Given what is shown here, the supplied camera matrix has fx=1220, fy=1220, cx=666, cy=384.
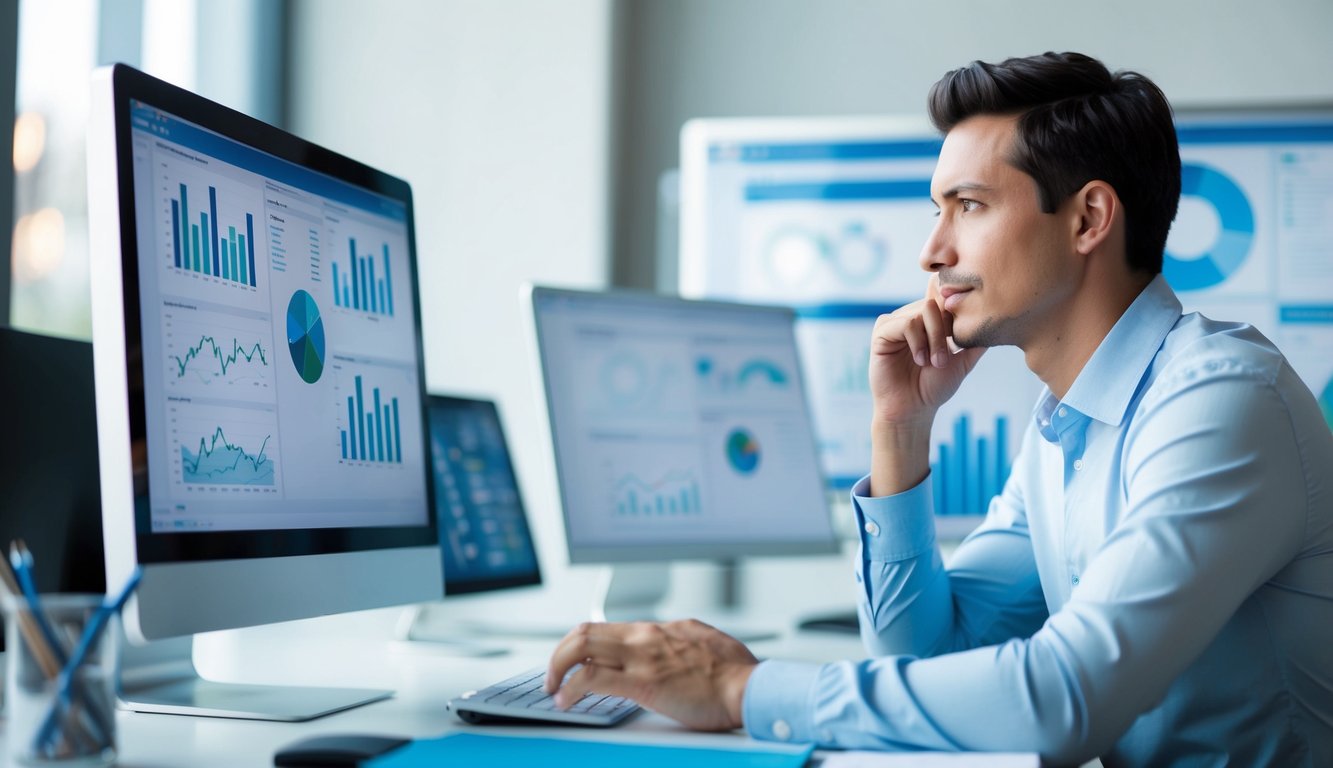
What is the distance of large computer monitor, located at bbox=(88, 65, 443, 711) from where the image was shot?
998mm

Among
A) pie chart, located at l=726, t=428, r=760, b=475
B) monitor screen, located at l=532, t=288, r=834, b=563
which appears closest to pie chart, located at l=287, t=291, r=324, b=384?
monitor screen, located at l=532, t=288, r=834, b=563

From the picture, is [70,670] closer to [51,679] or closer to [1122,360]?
[51,679]

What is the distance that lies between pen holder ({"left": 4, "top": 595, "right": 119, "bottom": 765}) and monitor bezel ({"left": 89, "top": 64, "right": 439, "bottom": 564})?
182 mm

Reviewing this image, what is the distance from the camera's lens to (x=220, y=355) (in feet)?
3.61

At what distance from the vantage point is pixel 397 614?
6.50 ft

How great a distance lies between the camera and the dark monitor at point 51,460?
116cm

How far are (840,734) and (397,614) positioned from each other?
3.88ft

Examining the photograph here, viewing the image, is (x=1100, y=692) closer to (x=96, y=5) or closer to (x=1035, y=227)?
(x=1035, y=227)

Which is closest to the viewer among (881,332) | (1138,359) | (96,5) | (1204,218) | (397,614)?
(1138,359)

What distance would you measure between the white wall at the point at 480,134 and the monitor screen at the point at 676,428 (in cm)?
60

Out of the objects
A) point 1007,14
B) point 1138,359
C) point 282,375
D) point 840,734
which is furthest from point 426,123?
point 840,734

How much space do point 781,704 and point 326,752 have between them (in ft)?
1.16

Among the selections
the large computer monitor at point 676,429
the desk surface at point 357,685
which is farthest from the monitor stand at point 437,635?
the large computer monitor at point 676,429

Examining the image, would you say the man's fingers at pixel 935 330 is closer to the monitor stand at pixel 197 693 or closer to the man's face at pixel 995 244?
the man's face at pixel 995 244
